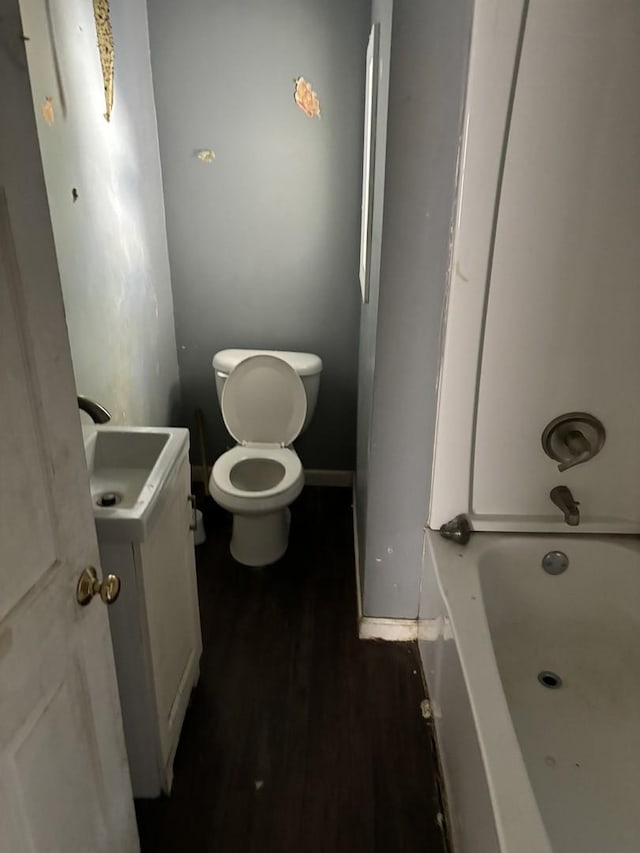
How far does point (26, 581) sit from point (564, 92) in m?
1.47

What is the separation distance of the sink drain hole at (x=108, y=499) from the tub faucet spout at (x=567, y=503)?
1.16 m

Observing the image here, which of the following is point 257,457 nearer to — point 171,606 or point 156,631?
point 171,606

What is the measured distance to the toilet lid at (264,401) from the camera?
254 centimetres

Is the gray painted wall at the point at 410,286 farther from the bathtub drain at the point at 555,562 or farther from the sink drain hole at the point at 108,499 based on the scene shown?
the sink drain hole at the point at 108,499

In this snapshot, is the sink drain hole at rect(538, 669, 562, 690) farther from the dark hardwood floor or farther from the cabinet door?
the cabinet door

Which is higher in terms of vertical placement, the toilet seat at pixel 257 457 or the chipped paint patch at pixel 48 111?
the chipped paint patch at pixel 48 111

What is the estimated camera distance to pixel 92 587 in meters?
0.98

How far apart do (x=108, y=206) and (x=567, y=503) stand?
162 cm

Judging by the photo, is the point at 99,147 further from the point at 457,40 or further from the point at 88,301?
the point at 457,40

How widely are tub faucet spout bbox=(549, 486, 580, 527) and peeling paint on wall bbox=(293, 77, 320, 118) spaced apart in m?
1.72

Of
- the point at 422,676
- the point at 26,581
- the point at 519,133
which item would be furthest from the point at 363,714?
the point at 519,133

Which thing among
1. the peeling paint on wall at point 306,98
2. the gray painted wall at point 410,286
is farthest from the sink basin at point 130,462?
the peeling paint on wall at point 306,98

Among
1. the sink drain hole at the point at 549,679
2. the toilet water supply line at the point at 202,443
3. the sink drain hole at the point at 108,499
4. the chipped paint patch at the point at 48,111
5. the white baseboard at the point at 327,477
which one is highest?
the chipped paint patch at the point at 48,111

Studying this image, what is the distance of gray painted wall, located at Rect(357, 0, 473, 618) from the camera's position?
1460mm
